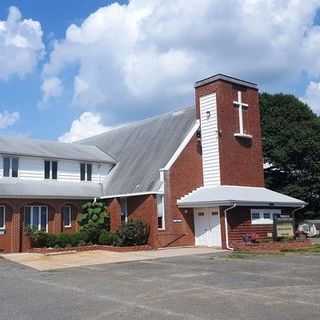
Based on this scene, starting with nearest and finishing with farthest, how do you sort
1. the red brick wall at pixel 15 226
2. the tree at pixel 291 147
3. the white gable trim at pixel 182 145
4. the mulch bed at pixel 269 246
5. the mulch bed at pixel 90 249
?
the mulch bed at pixel 269 246 < the mulch bed at pixel 90 249 < the red brick wall at pixel 15 226 < the white gable trim at pixel 182 145 < the tree at pixel 291 147

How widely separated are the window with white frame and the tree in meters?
14.0

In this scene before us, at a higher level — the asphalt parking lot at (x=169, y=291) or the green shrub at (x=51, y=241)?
the green shrub at (x=51, y=241)

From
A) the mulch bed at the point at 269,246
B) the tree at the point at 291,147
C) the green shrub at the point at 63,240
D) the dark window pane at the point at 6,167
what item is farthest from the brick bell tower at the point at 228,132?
the dark window pane at the point at 6,167

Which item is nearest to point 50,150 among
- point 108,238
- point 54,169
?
point 54,169

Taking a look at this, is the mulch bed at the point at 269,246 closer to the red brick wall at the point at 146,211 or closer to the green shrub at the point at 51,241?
the red brick wall at the point at 146,211

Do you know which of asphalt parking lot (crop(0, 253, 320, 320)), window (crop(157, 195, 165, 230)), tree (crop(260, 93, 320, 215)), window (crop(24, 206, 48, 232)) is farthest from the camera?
tree (crop(260, 93, 320, 215))

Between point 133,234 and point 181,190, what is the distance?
4.22m

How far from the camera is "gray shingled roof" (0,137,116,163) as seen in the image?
3287 cm

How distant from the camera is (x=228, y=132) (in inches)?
1281

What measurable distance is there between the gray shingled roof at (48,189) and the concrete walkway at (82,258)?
12.9 ft

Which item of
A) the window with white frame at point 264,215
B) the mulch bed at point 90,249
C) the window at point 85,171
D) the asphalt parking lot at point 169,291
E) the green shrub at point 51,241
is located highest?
the window at point 85,171

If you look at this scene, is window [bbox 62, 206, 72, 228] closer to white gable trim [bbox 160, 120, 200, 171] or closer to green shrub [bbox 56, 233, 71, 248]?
green shrub [bbox 56, 233, 71, 248]

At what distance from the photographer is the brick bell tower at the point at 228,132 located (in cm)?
3200

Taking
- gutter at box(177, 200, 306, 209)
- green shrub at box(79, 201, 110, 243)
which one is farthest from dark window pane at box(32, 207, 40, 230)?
gutter at box(177, 200, 306, 209)
